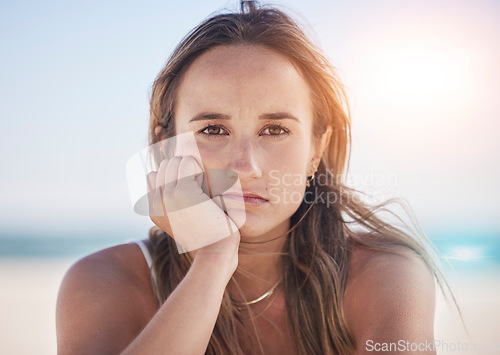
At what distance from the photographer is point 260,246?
109 inches

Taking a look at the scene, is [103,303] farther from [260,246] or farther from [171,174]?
[260,246]

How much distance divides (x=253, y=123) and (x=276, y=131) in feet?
0.54

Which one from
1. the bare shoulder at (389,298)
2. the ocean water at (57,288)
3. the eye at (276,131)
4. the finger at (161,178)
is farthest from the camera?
the ocean water at (57,288)

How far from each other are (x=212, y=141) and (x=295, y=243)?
0.95 metres

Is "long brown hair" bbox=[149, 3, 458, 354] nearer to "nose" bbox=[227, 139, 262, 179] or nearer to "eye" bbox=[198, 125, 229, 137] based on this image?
"eye" bbox=[198, 125, 229, 137]

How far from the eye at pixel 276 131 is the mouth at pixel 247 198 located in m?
0.34

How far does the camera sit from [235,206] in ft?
7.45

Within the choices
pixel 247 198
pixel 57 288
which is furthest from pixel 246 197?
pixel 57 288

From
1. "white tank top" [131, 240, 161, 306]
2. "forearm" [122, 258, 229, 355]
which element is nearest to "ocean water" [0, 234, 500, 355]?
"white tank top" [131, 240, 161, 306]

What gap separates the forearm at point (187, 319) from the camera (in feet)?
5.65

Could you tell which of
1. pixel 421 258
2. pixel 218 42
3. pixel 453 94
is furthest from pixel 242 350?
pixel 453 94

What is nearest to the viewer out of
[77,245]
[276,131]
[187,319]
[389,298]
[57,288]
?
[187,319]

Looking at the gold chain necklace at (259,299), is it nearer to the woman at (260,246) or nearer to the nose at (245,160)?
the woman at (260,246)

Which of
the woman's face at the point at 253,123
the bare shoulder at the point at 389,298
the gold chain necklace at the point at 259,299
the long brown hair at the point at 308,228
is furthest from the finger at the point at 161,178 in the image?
the bare shoulder at the point at 389,298
